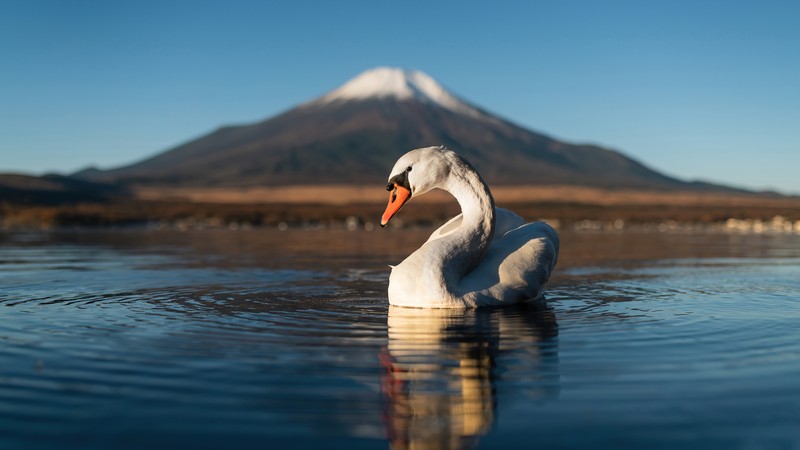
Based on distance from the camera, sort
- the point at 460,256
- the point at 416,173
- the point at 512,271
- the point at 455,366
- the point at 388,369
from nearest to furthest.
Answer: the point at 388,369
the point at 455,366
the point at 460,256
the point at 416,173
the point at 512,271

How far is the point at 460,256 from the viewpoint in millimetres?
11547

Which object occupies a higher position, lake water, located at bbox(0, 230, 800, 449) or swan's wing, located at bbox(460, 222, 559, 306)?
swan's wing, located at bbox(460, 222, 559, 306)

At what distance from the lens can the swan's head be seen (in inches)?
462

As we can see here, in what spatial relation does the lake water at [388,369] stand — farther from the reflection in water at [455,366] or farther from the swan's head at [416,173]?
the swan's head at [416,173]

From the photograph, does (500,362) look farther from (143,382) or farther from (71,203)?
(71,203)

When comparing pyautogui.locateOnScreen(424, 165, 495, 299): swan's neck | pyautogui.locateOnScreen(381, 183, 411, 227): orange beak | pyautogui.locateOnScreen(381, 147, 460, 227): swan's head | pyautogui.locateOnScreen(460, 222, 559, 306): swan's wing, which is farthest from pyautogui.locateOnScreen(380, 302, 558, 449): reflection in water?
pyautogui.locateOnScreen(381, 147, 460, 227): swan's head

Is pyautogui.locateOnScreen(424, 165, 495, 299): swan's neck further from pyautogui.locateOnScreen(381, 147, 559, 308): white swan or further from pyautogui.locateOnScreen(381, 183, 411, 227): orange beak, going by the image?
pyautogui.locateOnScreen(381, 183, 411, 227): orange beak

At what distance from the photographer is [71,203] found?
105188 millimetres

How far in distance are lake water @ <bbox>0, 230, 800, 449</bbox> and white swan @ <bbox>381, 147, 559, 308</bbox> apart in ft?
1.07

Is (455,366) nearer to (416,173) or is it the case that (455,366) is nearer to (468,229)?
(468,229)

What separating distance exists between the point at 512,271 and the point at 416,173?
6.43ft

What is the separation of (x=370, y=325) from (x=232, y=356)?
2.57m

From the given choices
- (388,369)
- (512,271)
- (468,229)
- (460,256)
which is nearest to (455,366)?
(388,369)

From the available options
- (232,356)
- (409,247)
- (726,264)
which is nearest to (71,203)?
(409,247)
